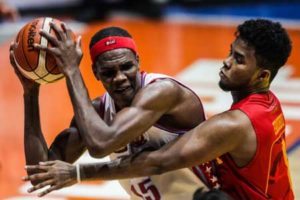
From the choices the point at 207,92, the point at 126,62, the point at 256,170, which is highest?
the point at 126,62

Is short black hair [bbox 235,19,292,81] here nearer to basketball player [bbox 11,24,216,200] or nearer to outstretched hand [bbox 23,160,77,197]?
basketball player [bbox 11,24,216,200]

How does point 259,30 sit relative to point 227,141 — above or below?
above

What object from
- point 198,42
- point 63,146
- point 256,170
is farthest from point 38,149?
point 198,42

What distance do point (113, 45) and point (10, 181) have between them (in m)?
2.85

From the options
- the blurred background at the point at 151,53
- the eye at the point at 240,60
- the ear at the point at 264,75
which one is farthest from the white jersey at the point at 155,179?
the blurred background at the point at 151,53

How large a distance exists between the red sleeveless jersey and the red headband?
643mm

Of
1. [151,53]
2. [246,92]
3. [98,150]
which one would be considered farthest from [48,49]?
[151,53]

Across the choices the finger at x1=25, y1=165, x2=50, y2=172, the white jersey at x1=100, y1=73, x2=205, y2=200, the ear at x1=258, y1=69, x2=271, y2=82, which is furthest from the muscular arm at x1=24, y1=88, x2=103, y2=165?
the ear at x1=258, y1=69, x2=271, y2=82

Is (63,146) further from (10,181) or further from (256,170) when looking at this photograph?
(10,181)

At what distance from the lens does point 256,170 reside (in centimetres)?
400

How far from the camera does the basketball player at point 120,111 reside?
12.6ft

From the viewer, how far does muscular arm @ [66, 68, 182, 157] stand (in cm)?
381

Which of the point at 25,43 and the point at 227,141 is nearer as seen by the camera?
the point at 227,141

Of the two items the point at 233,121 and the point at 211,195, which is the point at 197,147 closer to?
the point at 233,121
